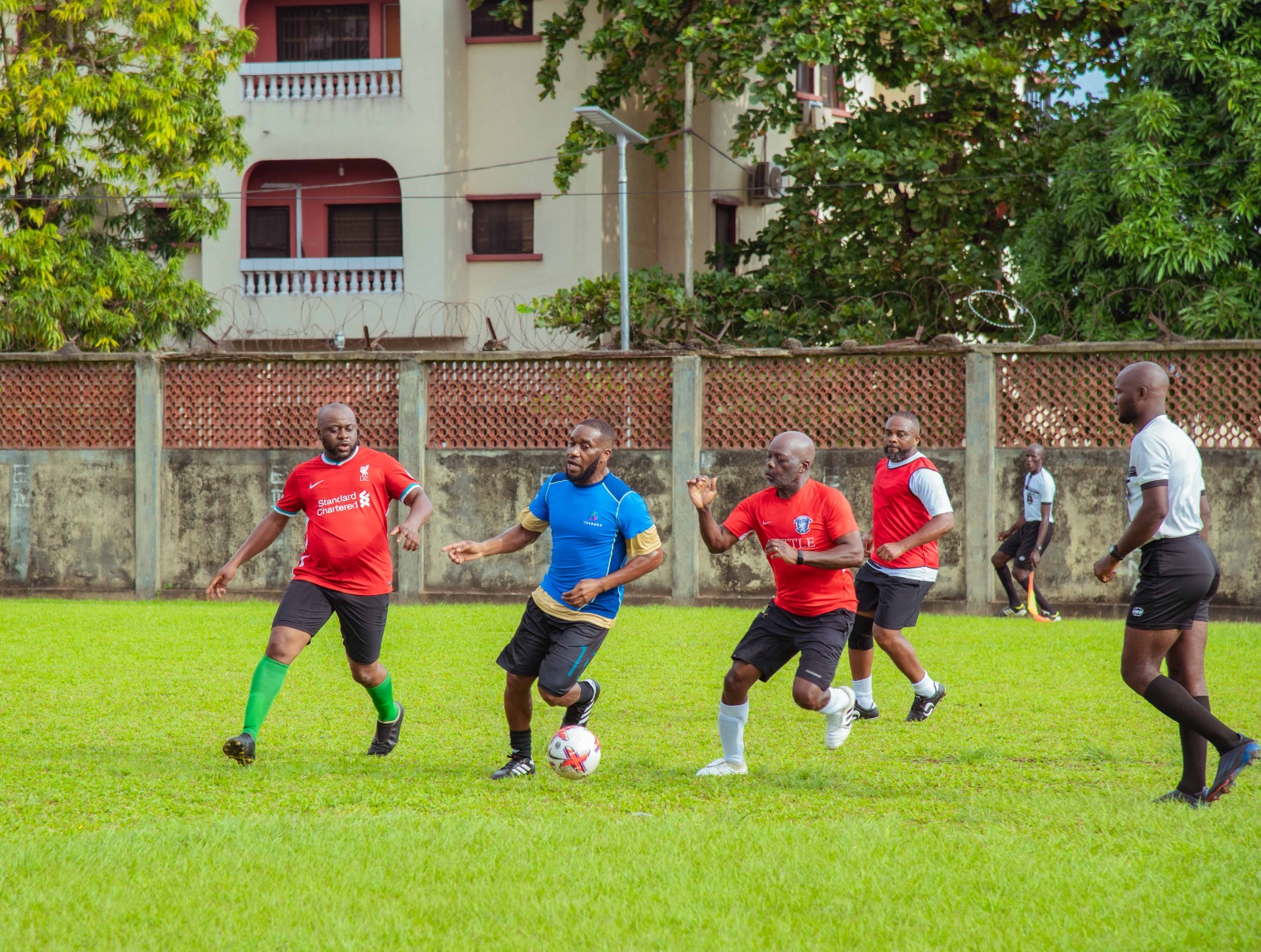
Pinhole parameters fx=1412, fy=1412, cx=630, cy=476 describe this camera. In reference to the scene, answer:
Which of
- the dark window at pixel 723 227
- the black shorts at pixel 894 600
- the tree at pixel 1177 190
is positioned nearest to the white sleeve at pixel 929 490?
the black shorts at pixel 894 600

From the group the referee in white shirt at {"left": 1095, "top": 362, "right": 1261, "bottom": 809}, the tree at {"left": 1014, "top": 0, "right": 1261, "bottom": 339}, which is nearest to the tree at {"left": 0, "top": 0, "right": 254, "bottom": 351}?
the tree at {"left": 1014, "top": 0, "right": 1261, "bottom": 339}

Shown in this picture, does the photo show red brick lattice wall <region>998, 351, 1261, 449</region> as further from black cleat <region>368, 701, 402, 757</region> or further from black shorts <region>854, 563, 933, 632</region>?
black cleat <region>368, 701, 402, 757</region>

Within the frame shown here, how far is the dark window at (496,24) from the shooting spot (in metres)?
25.3

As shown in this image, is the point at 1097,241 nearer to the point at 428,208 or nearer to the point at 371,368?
the point at 371,368

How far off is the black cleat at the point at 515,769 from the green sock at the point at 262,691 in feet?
4.18

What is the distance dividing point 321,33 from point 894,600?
20.5 meters

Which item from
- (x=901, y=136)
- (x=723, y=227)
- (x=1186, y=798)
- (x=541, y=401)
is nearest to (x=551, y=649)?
(x=1186, y=798)

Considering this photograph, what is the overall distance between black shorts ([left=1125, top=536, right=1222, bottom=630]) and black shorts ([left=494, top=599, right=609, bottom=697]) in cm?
265

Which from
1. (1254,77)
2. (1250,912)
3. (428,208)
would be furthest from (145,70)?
(1250,912)

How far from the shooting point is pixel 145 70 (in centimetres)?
2016

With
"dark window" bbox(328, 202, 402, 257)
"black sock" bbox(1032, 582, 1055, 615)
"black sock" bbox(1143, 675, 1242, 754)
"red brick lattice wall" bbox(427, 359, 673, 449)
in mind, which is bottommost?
"black sock" bbox(1032, 582, 1055, 615)

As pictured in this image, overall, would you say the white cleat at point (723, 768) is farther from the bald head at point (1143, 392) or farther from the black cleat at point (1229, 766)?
the bald head at point (1143, 392)

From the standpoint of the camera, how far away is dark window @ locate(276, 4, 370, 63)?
25953mm

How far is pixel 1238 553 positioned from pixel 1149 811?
9.00 m
